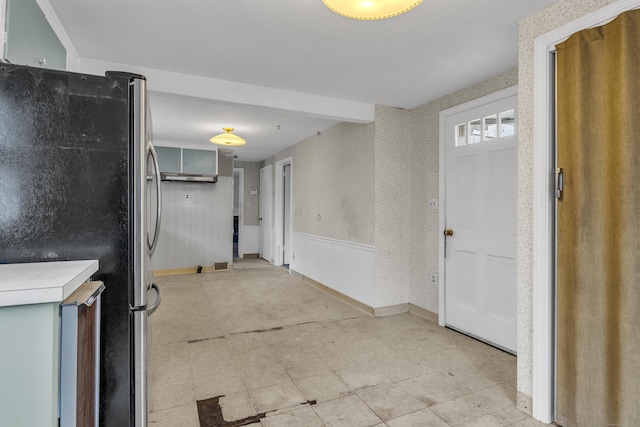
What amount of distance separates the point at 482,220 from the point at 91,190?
9.57 feet

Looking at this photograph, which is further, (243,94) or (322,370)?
(243,94)

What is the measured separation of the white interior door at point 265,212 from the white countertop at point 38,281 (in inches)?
238

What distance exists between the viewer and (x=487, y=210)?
303 centimetres

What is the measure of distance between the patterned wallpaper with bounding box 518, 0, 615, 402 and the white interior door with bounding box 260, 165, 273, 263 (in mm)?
5655

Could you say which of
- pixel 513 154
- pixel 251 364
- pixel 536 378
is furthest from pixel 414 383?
pixel 513 154

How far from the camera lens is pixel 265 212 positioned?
301 inches

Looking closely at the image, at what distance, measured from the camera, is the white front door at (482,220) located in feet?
9.32

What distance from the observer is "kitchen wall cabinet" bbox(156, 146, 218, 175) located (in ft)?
19.0

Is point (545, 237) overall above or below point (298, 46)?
below

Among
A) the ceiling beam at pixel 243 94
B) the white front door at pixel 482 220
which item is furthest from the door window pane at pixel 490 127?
the ceiling beam at pixel 243 94

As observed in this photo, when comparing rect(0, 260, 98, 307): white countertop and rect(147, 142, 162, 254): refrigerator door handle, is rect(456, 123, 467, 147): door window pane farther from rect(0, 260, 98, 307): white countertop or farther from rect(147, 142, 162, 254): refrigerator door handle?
rect(0, 260, 98, 307): white countertop

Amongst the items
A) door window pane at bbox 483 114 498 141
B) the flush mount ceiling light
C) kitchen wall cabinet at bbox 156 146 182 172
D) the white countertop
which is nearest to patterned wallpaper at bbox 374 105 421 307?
door window pane at bbox 483 114 498 141

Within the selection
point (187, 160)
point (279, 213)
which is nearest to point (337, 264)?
point (279, 213)

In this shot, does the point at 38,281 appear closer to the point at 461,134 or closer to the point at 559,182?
the point at 559,182
